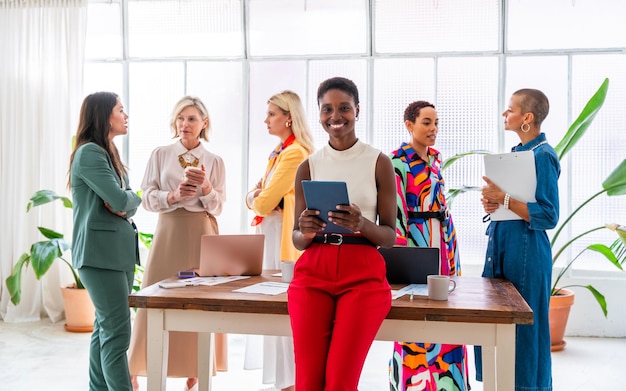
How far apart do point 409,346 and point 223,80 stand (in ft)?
11.0

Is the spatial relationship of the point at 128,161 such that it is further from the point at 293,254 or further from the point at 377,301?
A: the point at 377,301

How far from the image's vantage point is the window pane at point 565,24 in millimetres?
5062

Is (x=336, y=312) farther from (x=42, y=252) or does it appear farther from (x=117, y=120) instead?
(x=42, y=252)

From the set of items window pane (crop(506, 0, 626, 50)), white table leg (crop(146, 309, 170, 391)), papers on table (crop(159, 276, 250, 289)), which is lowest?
white table leg (crop(146, 309, 170, 391))

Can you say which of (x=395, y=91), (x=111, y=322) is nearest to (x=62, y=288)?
(x=111, y=322)

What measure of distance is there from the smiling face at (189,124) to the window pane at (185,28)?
2.17 metres

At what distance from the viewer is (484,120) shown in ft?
17.2

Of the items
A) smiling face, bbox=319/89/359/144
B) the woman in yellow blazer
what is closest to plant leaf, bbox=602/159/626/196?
the woman in yellow blazer

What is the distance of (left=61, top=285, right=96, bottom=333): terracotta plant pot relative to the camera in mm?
5145

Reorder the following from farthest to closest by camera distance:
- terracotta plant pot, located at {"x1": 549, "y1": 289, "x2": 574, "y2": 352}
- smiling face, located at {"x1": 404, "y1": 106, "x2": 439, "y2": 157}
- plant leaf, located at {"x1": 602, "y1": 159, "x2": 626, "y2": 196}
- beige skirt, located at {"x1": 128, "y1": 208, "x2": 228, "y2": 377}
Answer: terracotta plant pot, located at {"x1": 549, "y1": 289, "x2": 574, "y2": 352}
plant leaf, located at {"x1": 602, "y1": 159, "x2": 626, "y2": 196}
beige skirt, located at {"x1": 128, "y1": 208, "x2": 228, "y2": 377}
smiling face, located at {"x1": 404, "y1": 106, "x2": 439, "y2": 157}

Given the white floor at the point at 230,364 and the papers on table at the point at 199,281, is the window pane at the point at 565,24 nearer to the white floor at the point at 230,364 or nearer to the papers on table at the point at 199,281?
the white floor at the point at 230,364

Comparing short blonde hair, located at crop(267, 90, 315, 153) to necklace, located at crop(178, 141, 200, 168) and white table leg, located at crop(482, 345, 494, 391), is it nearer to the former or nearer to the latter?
necklace, located at crop(178, 141, 200, 168)

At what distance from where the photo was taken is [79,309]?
203 inches

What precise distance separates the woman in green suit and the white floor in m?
0.88
